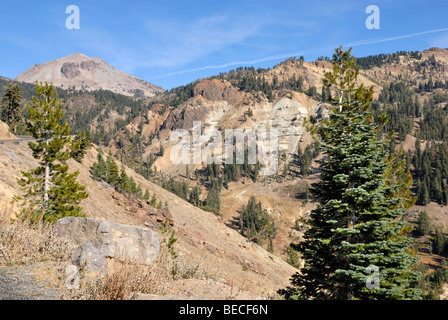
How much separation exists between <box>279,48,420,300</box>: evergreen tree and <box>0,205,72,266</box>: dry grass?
10.2m

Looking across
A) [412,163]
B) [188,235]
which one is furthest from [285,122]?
[188,235]

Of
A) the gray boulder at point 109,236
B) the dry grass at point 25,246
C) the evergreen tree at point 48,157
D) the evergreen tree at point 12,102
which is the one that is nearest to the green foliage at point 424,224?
the evergreen tree at point 48,157

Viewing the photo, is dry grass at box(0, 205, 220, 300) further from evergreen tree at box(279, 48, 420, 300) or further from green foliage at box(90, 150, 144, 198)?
green foliage at box(90, 150, 144, 198)

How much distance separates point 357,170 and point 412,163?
167114mm

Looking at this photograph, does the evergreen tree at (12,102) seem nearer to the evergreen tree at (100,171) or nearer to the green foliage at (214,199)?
the evergreen tree at (100,171)

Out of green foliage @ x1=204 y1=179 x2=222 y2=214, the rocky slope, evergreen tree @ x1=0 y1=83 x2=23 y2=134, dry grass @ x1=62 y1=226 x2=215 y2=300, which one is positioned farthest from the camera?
green foliage @ x1=204 y1=179 x2=222 y2=214

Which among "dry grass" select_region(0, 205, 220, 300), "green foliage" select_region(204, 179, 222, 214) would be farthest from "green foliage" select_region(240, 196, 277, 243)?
"dry grass" select_region(0, 205, 220, 300)

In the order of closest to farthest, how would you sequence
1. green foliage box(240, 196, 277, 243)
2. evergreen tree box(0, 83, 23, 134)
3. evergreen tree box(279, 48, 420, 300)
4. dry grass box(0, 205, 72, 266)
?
1. dry grass box(0, 205, 72, 266)
2. evergreen tree box(279, 48, 420, 300)
3. evergreen tree box(0, 83, 23, 134)
4. green foliage box(240, 196, 277, 243)

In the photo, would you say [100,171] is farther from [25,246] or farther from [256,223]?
[256,223]

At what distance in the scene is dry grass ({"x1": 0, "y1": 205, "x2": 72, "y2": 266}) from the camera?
6.80 metres

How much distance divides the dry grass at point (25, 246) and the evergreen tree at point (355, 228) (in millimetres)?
10183

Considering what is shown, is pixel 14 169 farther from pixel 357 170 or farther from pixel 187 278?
pixel 357 170

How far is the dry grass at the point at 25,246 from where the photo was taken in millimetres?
6805

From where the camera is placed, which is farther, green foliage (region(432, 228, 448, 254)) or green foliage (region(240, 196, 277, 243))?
green foliage (region(432, 228, 448, 254))
